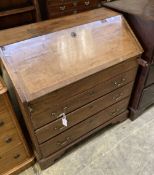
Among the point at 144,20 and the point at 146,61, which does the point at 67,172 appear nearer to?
the point at 146,61

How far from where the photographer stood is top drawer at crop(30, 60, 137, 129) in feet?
3.50

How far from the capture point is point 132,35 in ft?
4.47

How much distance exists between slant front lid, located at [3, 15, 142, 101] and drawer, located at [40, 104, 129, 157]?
1.50 ft

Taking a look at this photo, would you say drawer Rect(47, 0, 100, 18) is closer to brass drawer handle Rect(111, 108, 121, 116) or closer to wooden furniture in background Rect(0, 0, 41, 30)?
wooden furniture in background Rect(0, 0, 41, 30)

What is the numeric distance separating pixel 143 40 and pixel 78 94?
0.63 meters

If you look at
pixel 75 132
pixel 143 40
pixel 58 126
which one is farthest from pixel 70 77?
pixel 143 40

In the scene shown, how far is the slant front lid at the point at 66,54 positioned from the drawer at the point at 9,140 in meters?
0.38

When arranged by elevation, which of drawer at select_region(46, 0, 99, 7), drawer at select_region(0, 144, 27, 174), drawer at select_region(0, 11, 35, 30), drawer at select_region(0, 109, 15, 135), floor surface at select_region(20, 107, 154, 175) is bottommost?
floor surface at select_region(20, 107, 154, 175)

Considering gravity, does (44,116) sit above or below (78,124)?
above

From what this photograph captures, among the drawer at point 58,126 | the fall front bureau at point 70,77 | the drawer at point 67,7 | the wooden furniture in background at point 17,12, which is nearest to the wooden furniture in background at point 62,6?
the drawer at point 67,7

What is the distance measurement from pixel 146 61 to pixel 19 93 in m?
0.95

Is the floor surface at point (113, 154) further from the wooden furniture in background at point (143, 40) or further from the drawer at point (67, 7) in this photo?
the drawer at point (67, 7)

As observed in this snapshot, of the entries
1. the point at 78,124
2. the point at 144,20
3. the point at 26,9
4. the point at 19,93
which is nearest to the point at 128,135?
the point at 78,124

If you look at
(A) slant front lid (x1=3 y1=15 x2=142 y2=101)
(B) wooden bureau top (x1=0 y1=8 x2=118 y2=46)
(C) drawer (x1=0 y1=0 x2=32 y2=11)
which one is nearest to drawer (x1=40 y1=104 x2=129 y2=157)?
(A) slant front lid (x1=3 y1=15 x2=142 y2=101)
